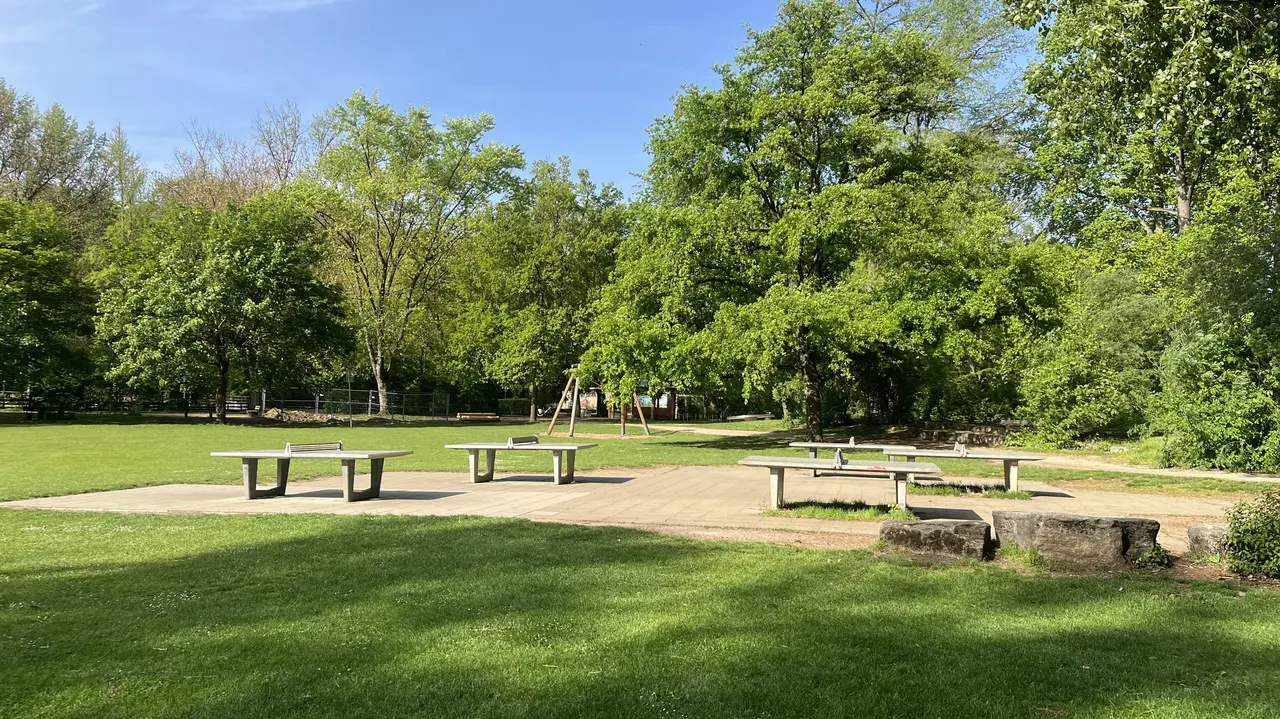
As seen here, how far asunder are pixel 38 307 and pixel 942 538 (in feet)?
124

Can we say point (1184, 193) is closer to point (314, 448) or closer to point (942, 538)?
point (942, 538)

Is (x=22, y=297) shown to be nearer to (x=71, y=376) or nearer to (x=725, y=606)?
(x=71, y=376)

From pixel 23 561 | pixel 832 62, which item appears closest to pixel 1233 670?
pixel 23 561

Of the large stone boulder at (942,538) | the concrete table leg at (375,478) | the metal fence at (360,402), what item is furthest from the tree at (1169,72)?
the metal fence at (360,402)

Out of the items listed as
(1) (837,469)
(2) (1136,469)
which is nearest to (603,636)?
(1) (837,469)

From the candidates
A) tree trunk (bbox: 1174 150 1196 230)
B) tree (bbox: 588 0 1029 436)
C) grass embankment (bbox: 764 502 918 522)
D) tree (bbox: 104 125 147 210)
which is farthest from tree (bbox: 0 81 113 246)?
tree trunk (bbox: 1174 150 1196 230)

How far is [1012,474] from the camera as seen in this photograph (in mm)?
11336

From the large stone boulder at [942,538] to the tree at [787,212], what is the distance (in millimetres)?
12403

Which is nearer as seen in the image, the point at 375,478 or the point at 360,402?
the point at 375,478

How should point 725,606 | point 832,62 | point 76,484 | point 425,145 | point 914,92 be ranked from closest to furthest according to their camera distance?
point 725,606 → point 76,484 → point 832,62 → point 914,92 → point 425,145

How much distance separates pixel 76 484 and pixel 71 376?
26385 millimetres

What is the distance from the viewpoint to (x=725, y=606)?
184 inches

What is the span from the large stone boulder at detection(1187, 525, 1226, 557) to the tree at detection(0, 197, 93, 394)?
37.4 meters

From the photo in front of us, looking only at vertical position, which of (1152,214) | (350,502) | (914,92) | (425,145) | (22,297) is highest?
(425,145)
